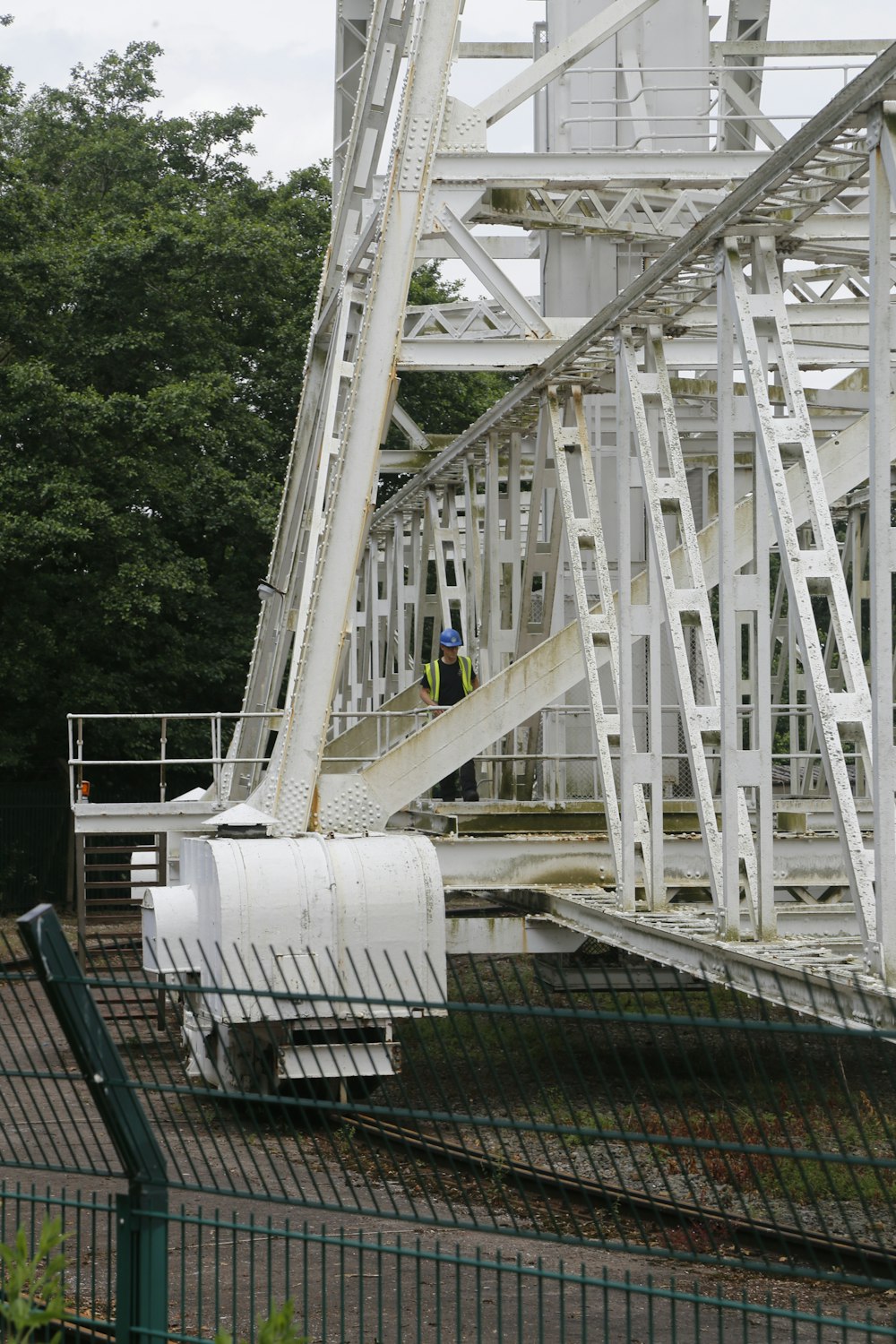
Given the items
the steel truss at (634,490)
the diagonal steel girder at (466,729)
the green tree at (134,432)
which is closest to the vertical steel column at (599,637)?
the steel truss at (634,490)

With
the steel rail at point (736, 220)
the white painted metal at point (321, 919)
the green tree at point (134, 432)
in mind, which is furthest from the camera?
the green tree at point (134, 432)

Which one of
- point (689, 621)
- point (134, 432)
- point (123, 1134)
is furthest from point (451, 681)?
point (134, 432)

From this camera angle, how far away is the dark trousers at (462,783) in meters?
18.5

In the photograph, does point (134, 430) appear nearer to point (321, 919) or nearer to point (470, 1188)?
point (321, 919)

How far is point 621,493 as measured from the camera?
14.1 meters

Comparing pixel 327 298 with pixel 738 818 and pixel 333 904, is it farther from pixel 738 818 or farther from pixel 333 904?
pixel 738 818

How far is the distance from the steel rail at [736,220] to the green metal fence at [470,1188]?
470 cm

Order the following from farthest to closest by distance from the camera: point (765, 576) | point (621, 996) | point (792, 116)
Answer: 1. point (621, 996)
2. point (792, 116)
3. point (765, 576)

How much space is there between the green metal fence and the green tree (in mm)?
15433

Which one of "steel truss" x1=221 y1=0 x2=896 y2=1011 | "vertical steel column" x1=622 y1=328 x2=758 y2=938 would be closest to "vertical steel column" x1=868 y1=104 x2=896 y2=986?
"steel truss" x1=221 y1=0 x2=896 y2=1011

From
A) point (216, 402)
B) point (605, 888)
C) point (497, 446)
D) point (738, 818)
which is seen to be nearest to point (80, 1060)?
point (738, 818)

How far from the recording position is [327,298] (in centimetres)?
1975

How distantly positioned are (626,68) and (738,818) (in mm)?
11274

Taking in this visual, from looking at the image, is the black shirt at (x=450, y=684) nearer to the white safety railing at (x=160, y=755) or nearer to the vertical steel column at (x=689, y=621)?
the white safety railing at (x=160, y=755)
